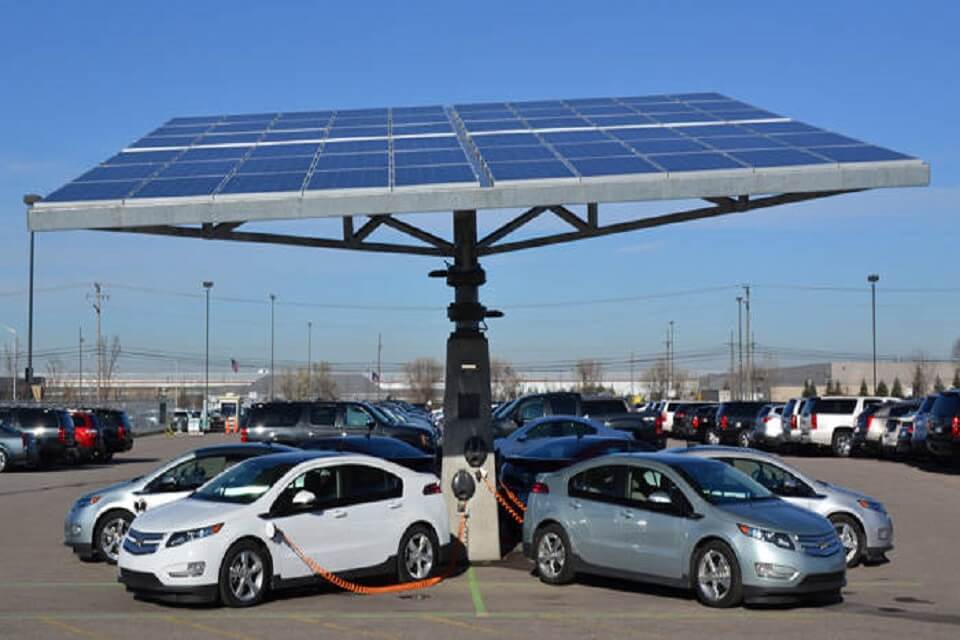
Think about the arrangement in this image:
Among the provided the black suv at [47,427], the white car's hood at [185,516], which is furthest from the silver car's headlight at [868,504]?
the black suv at [47,427]

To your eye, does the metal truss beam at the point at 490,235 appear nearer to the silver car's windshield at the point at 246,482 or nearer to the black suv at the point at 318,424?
the silver car's windshield at the point at 246,482

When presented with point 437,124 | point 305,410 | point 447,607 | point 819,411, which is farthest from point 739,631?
point 819,411

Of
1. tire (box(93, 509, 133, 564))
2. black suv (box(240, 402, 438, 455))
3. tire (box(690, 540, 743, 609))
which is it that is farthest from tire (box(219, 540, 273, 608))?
black suv (box(240, 402, 438, 455))

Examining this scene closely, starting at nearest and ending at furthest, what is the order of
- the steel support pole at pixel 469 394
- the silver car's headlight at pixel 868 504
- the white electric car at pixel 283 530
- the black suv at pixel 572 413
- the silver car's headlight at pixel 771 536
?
the silver car's headlight at pixel 771 536 < the white electric car at pixel 283 530 < the silver car's headlight at pixel 868 504 < the steel support pole at pixel 469 394 < the black suv at pixel 572 413

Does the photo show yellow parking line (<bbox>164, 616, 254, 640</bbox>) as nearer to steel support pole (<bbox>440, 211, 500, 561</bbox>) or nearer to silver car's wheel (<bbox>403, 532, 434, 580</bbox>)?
silver car's wheel (<bbox>403, 532, 434, 580</bbox>)

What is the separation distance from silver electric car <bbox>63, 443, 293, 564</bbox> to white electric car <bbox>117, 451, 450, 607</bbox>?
7.29 ft

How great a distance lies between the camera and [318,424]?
101ft

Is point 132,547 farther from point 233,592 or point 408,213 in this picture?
point 408,213

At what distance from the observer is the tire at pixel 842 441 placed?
4016cm

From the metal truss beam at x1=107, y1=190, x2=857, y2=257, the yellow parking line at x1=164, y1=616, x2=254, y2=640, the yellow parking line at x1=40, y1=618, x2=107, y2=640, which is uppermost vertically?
the metal truss beam at x1=107, y1=190, x2=857, y2=257

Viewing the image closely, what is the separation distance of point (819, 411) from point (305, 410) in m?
17.9

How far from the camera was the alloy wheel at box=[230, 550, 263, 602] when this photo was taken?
1251cm

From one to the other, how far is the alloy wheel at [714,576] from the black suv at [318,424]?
17.3 m

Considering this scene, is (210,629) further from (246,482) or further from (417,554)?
(417,554)
